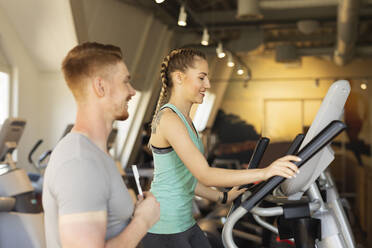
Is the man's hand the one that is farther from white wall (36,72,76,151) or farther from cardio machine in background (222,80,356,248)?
white wall (36,72,76,151)

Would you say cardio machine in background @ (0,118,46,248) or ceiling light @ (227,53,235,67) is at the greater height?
ceiling light @ (227,53,235,67)

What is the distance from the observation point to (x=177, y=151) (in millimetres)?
1667

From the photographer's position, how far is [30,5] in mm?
4086

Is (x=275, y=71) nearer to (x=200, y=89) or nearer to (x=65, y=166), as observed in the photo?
(x=200, y=89)

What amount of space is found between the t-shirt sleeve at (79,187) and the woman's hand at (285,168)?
1.67ft

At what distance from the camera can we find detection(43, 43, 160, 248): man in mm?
1023

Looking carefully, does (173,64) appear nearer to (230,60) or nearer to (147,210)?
(147,210)

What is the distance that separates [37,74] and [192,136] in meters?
3.62

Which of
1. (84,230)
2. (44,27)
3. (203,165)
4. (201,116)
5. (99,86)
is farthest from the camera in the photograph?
(44,27)

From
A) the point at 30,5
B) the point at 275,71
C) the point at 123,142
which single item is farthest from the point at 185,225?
the point at 275,71

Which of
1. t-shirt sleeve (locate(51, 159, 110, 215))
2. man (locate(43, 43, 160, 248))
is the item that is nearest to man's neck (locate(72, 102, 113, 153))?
man (locate(43, 43, 160, 248))

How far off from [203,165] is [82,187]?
2.08 ft

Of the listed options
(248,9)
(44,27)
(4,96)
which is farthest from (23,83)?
(248,9)

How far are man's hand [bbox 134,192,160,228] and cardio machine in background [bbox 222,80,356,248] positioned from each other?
0.29m
